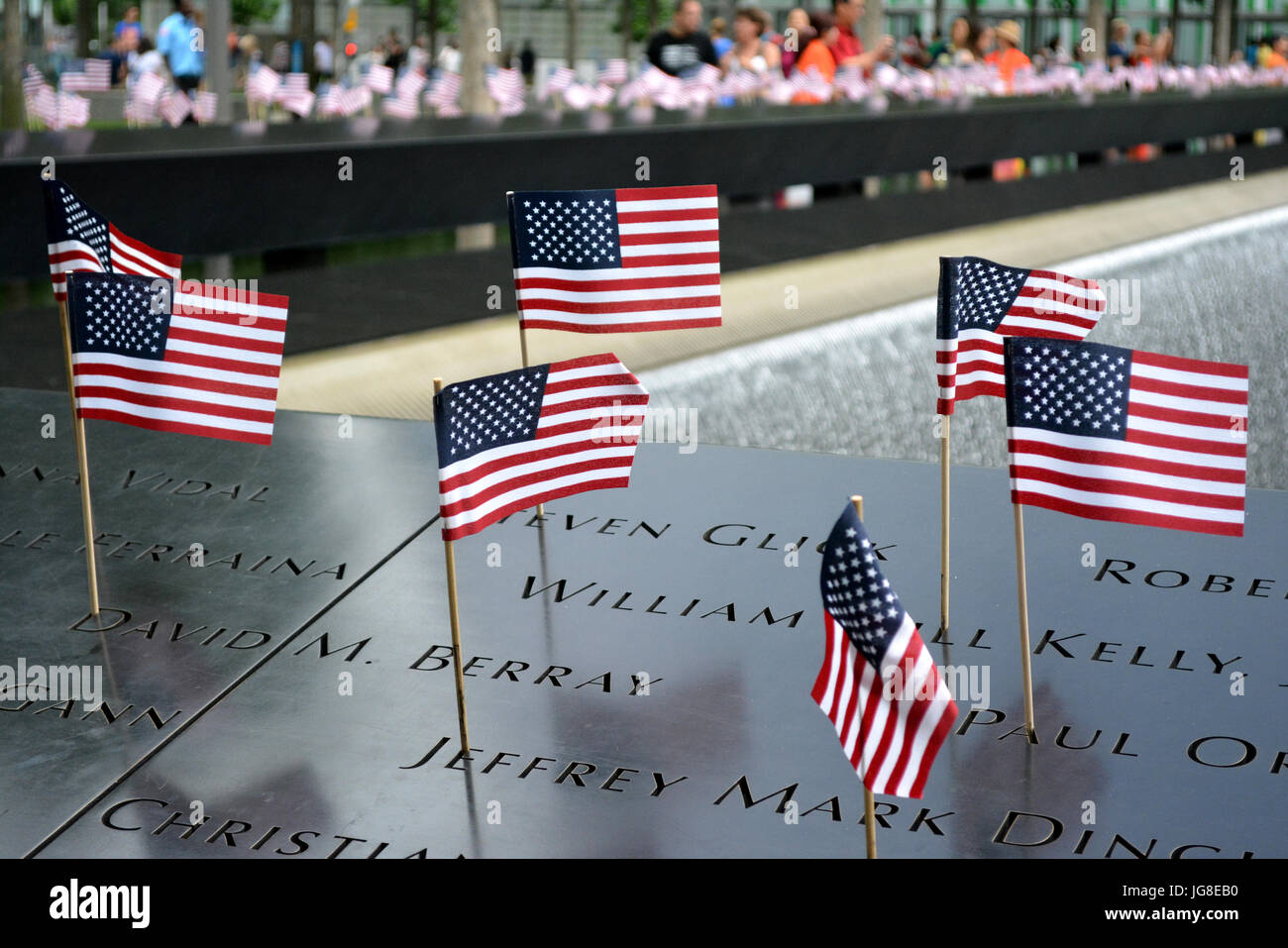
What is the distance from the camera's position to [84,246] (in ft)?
12.6

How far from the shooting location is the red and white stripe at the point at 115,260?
3844mm

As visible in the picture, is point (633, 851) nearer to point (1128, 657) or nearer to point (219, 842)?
point (219, 842)

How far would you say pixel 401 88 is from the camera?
1828 cm

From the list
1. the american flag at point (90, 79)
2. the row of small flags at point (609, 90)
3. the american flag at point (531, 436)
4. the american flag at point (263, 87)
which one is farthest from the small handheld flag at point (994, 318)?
the american flag at point (90, 79)

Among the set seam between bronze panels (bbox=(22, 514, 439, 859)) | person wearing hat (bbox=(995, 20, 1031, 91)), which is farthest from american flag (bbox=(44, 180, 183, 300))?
person wearing hat (bbox=(995, 20, 1031, 91))

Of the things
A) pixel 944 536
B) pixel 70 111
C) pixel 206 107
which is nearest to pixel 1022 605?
pixel 944 536

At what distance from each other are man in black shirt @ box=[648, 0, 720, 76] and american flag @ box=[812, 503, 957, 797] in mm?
11481

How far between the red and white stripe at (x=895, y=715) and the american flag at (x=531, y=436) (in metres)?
0.86

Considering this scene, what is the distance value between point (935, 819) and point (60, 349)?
5.73m

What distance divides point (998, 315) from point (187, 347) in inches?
71.1

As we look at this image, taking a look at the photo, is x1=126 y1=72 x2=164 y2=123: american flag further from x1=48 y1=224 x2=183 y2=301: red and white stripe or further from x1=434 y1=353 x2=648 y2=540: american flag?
x1=434 y1=353 x2=648 y2=540: american flag

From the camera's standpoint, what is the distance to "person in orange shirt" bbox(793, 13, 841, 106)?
15391mm

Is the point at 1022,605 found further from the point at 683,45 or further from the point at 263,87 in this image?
the point at 263,87
